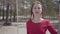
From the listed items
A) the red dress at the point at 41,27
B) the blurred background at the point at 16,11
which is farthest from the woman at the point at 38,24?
the blurred background at the point at 16,11

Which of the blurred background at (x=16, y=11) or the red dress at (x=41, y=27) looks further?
the blurred background at (x=16, y=11)

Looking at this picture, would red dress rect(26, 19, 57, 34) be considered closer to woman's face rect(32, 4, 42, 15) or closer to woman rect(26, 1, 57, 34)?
woman rect(26, 1, 57, 34)

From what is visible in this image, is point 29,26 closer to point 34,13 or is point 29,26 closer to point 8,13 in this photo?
point 34,13

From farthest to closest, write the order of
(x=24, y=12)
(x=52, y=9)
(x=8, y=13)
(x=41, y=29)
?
(x=8, y=13)
(x=24, y=12)
(x=52, y=9)
(x=41, y=29)

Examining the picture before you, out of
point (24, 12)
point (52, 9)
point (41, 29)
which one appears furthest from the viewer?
point (24, 12)

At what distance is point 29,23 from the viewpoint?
2.19 meters

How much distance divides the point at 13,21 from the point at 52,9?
15.7 feet

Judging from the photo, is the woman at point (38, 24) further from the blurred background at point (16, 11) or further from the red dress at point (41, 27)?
the blurred background at point (16, 11)

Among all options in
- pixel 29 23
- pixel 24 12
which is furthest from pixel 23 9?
pixel 29 23

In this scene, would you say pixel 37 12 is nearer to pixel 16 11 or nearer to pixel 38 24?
pixel 38 24

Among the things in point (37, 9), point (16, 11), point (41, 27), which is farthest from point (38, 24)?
point (16, 11)

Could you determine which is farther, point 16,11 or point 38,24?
point 16,11

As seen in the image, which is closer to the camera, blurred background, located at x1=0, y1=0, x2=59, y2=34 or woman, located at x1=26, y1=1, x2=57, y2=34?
woman, located at x1=26, y1=1, x2=57, y2=34

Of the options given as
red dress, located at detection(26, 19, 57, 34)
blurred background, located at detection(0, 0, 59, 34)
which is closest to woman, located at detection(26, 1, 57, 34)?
red dress, located at detection(26, 19, 57, 34)
